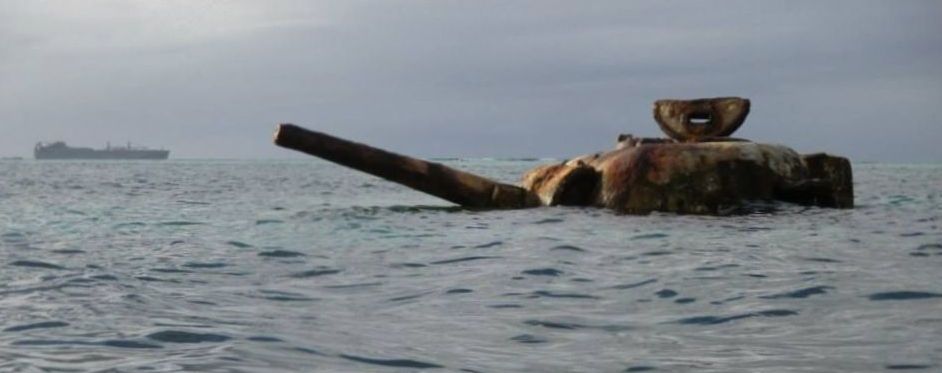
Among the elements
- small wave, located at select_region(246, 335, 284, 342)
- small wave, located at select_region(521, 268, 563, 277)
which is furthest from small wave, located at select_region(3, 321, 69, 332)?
small wave, located at select_region(521, 268, 563, 277)

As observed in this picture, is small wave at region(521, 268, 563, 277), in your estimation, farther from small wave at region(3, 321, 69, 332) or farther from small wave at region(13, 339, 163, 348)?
small wave at region(13, 339, 163, 348)

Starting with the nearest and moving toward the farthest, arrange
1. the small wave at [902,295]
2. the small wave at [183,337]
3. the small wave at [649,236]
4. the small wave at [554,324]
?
the small wave at [183,337] → the small wave at [554,324] → the small wave at [902,295] → the small wave at [649,236]

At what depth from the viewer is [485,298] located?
6547mm

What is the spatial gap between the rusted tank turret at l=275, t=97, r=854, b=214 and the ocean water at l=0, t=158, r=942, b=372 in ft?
4.01

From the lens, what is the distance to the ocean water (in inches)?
176

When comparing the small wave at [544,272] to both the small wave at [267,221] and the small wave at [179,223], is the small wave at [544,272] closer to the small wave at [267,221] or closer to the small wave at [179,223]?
the small wave at [267,221]

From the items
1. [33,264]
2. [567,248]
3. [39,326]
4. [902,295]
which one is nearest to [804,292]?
[902,295]

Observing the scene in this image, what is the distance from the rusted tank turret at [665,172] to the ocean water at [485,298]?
1.22 m

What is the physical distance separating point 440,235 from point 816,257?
13.9 feet

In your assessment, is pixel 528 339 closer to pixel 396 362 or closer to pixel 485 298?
pixel 396 362

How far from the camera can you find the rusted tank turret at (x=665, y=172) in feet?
45.4

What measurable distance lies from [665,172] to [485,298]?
25.6 ft

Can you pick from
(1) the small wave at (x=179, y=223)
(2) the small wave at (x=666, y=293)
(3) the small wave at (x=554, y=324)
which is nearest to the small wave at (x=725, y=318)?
(3) the small wave at (x=554, y=324)

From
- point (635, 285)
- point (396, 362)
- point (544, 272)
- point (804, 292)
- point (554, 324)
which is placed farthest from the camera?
point (544, 272)
